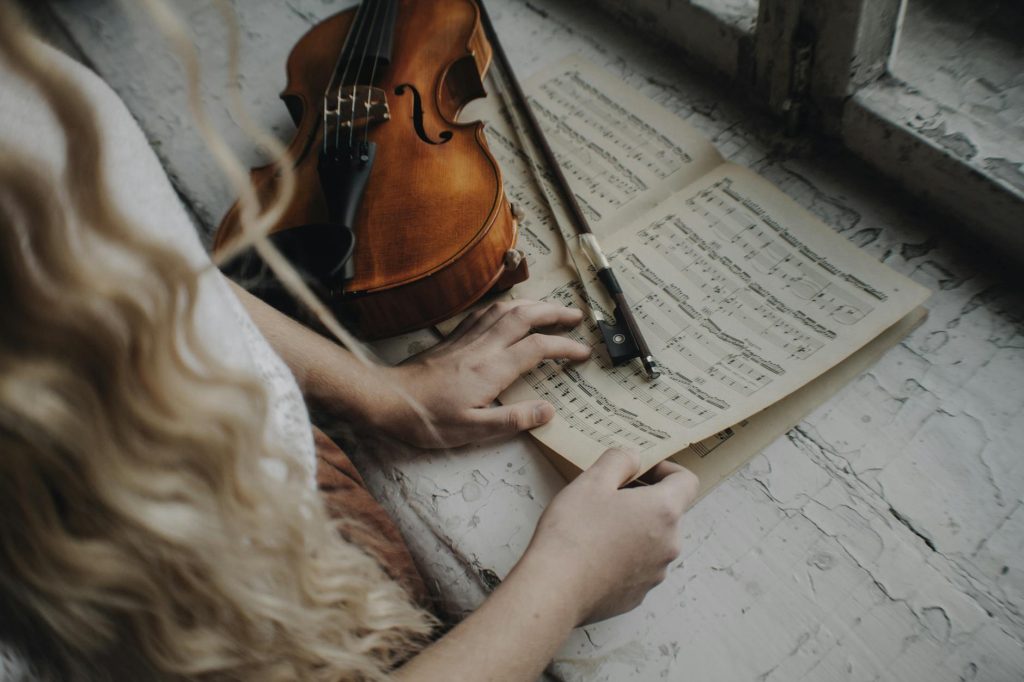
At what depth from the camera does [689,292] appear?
0.85 m

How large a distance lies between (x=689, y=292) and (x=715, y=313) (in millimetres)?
42

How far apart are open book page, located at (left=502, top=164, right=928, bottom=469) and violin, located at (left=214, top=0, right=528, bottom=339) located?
0.42ft

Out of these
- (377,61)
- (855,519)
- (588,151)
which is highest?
(377,61)

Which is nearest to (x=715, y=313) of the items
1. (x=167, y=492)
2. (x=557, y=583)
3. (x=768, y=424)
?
(x=768, y=424)

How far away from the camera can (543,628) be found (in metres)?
0.62

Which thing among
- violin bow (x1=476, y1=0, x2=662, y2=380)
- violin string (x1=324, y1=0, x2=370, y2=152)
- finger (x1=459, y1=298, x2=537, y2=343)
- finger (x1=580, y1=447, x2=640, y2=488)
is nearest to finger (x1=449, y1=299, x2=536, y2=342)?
finger (x1=459, y1=298, x2=537, y2=343)

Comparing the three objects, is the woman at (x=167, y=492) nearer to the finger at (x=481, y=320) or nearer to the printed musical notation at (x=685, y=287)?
the printed musical notation at (x=685, y=287)

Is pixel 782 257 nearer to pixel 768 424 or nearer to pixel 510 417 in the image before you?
pixel 768 424

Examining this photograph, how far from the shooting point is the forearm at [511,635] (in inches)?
23.1

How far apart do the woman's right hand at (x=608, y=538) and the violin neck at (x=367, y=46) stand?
696mm

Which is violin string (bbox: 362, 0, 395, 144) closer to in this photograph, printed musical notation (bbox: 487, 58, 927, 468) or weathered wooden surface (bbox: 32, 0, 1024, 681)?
printed musical notation (bbox: 487, 58, 927, 468)

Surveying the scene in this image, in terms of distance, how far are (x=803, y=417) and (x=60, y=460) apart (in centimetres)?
67

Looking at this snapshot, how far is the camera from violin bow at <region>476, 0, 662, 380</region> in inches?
31.6

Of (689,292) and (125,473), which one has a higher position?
(125,473)
